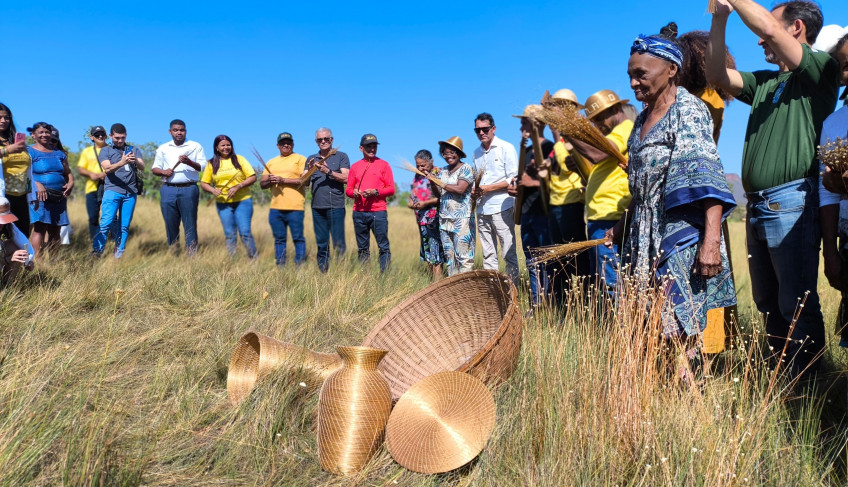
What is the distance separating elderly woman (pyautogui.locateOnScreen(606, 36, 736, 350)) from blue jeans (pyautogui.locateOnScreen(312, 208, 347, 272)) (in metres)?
4.74

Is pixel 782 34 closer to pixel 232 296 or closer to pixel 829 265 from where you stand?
pixel 829 265

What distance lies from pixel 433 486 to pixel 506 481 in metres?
0.30

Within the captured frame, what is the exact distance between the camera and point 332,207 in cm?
713

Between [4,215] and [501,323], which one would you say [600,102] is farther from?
[4,215]

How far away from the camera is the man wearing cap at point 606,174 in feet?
12.3

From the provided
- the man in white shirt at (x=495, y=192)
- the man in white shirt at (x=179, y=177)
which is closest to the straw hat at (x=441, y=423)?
the man in white shirt at (x=495, y=192)

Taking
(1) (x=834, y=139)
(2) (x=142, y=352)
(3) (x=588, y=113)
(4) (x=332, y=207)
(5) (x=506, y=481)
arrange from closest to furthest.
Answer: (5) (x=506, y=481)
(1) (x=834, y=139)
(2) (x=142, y=352)
(3) (x=588, y=113)
(4) (x=332, y=207)

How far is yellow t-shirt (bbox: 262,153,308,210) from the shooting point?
7.12 metres

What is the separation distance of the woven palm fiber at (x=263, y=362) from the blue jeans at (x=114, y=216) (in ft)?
15.0

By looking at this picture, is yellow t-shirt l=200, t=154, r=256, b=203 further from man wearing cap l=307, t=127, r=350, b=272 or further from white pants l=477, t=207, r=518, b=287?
white pants l=477, t=207, r=518, b=287

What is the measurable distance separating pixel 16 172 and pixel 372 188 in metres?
3.62

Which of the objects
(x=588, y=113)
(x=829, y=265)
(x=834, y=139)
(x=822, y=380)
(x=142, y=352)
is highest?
(x=588, y=113)

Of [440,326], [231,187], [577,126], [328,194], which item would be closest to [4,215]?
[440,326]

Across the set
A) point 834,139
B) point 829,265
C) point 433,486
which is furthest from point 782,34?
point 433,486
